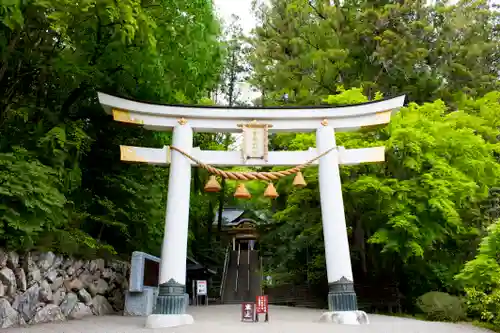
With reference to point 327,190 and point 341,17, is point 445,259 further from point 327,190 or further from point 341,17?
point 341,17

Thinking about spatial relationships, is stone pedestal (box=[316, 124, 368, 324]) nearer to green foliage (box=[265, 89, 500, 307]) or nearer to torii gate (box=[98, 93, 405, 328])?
torii gate (box=[98, 93, 405, 328])

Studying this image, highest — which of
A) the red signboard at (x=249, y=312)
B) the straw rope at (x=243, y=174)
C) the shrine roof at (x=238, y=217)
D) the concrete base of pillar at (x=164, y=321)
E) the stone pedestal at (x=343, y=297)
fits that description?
the shrine roof at (x=238, y=217)

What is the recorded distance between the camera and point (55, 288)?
379 inches

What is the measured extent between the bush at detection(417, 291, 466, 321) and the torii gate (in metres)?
3.15

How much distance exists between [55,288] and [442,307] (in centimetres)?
934

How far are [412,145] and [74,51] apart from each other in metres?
8.80

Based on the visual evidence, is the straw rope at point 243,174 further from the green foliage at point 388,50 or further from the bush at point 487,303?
the green foliage at point 388,50

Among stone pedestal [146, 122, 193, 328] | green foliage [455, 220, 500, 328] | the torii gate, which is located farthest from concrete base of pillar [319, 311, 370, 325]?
stone pedestal [146, 122, 193, 328]

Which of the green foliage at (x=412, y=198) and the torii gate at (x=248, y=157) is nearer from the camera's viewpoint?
the torii gate at (x=248, y=157)

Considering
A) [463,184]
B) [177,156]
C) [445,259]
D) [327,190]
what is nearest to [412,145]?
[463,184]

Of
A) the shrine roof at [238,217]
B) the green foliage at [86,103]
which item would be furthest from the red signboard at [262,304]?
the shrine roof at [238,217]

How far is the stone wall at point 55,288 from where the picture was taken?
8102 mm

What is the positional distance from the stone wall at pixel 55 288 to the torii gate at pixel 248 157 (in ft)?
8.18

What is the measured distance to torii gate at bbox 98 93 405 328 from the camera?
904cm
